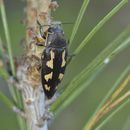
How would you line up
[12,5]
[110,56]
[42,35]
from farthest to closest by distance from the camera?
[12,5]
[42,35]
[110,56]

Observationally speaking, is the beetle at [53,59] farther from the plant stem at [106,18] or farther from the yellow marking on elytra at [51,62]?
the plant stem at [106,18]

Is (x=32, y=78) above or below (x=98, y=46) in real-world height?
above

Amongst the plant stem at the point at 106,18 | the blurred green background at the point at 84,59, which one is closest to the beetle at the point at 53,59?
the plant stem at the point at 106,18

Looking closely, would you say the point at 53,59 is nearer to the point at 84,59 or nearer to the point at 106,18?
the point at 106,18

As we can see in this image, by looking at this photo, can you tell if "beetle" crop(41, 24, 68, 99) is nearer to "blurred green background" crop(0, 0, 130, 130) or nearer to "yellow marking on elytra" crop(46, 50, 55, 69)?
"yellow marking on elytra" crop(46, 50, 55, 69)

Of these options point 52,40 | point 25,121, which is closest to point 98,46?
point 52,40

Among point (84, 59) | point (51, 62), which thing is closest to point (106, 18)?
point (51, 62)

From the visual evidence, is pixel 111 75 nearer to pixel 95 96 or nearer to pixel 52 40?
pixel 95 96
